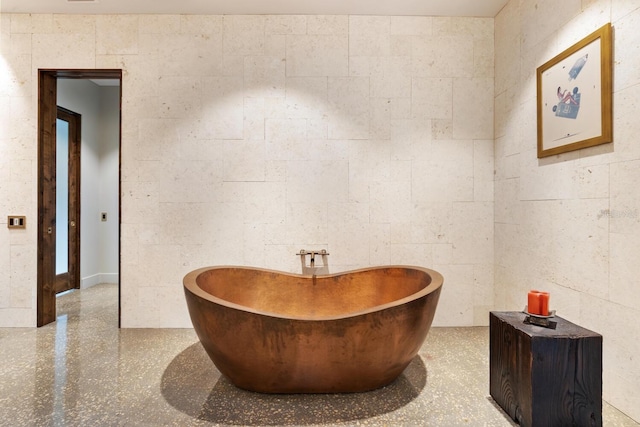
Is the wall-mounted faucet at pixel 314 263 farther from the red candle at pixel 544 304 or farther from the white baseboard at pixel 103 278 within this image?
the white baseboard at pixel 103 278

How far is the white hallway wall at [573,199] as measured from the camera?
1.69 metres

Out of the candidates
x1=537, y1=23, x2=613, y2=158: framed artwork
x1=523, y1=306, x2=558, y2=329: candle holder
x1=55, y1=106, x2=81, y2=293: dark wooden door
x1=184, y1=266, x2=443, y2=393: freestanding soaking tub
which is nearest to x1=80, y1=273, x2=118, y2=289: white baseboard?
x1=55, y1=106, x2=81, y2=293: dark wooden door

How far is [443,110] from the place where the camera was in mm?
2982

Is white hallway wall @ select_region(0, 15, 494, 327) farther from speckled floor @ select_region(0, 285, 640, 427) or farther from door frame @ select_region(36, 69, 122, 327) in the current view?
speckled floor @ select_region(0, 285, 640, 427)

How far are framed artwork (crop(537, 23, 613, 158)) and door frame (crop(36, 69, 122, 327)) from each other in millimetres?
3292

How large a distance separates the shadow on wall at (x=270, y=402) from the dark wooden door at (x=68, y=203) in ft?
9.75

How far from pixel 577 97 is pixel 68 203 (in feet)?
16.9

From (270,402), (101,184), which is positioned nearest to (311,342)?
(270,402)

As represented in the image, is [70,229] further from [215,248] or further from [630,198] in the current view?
[630,198]

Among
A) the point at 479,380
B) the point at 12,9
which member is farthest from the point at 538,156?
the point at 12,9

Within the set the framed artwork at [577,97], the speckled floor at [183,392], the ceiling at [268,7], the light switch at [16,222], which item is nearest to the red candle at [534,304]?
the speckled floor at [183,392]

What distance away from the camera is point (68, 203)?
13.8ft

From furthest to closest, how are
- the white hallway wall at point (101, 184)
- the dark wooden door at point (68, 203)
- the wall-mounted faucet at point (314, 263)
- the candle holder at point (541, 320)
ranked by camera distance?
the white hallway wall at point (101, 184) → the dark wooden door at point (68, 203) → the wall-mounted faucet at point (314, 263) → the candle holder at point (541, 320)

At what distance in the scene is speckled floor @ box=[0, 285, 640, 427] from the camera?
5.52 feet
